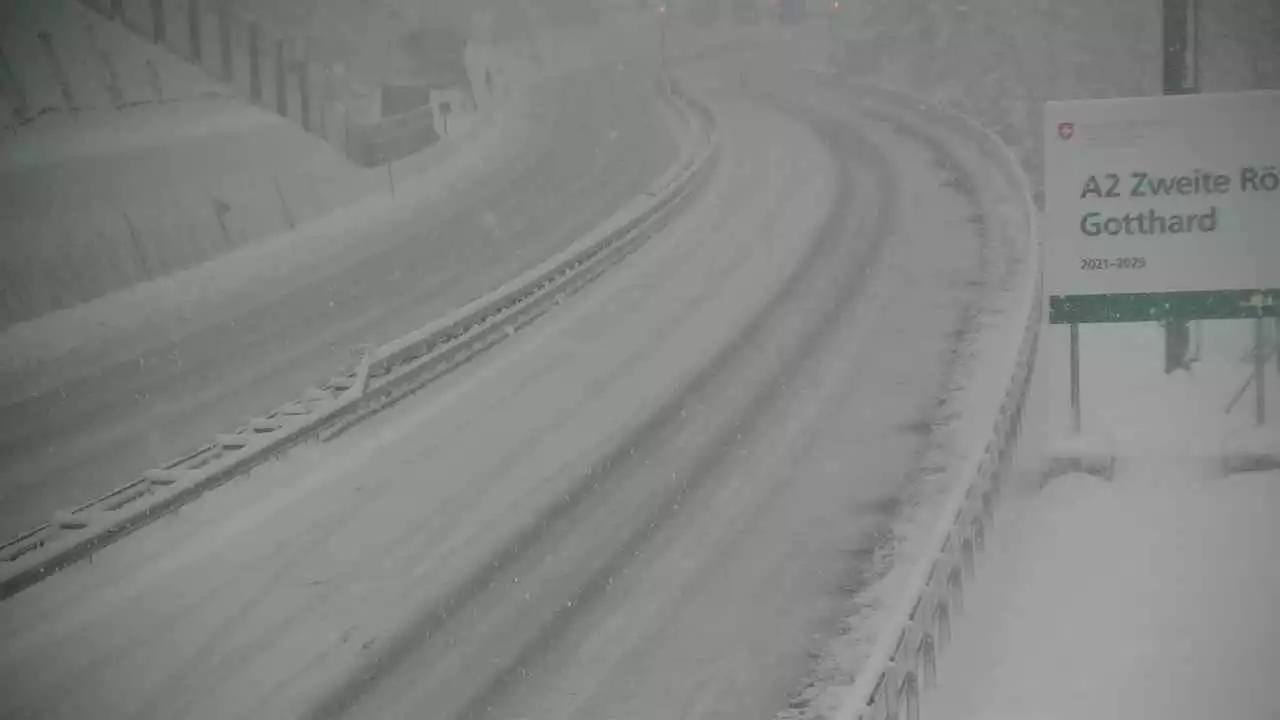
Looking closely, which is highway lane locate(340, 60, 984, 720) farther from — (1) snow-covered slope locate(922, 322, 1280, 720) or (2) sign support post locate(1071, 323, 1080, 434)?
(2) sign support post locate(1071, 323, 1080, 434)

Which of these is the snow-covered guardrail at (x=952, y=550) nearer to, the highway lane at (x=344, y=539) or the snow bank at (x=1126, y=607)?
the snow bank at (x=1126, y=607)

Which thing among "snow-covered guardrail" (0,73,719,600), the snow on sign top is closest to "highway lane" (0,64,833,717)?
"snow-covered guardrail" (0,73,719,600)

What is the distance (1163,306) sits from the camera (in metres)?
16.5

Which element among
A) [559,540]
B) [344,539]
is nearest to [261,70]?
[344,539]

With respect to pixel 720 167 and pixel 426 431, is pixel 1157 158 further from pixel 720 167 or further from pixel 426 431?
pixel 720 167

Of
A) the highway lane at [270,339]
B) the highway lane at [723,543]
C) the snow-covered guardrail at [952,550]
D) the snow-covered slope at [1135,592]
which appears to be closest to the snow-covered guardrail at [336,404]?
the highway lane at [270,339]

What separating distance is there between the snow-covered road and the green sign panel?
245cm

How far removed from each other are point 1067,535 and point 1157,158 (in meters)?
5.08

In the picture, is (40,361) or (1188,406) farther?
(40,361)

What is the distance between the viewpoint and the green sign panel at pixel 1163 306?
16188mm

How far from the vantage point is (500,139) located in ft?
156

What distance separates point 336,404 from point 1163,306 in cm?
1120

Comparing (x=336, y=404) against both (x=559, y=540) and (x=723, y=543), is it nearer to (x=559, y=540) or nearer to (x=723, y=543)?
(x=559, y=540)

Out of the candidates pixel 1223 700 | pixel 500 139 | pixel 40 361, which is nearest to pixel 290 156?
pixel 500 139
